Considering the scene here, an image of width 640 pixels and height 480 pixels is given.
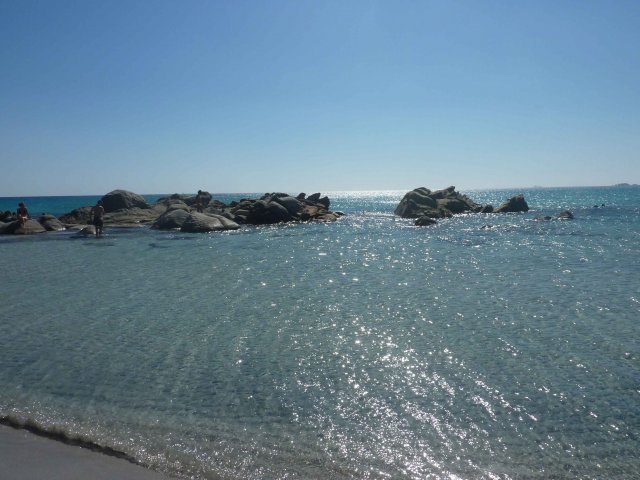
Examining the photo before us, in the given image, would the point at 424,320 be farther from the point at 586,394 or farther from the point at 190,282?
the point at 190,282

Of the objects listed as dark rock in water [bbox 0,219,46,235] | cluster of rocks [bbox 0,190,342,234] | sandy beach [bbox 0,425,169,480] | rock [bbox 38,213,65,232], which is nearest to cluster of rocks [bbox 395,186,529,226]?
cluster of rocks [bbox 0,190,342,234]

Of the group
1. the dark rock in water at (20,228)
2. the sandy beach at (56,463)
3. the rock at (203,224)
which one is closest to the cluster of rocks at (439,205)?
the rock at (203,224)

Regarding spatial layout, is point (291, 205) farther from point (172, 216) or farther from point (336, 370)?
point (336, 370)

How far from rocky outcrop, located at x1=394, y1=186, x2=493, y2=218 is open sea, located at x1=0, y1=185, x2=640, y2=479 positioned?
4012cm

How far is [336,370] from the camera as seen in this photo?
30.3 ft

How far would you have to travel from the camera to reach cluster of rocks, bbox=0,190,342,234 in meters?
41.6

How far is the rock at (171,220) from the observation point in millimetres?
43062

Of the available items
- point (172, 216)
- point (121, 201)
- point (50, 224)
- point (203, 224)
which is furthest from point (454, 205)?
point (50, 224)

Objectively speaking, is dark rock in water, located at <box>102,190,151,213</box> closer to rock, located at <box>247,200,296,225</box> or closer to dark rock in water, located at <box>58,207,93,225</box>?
dark rock in water, located at <box>58,207,93,225</box>

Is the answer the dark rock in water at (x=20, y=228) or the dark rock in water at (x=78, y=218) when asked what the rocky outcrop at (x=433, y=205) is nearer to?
the dark rock in water at (x=78, y=218)

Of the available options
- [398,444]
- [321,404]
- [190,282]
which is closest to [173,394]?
[321,404]

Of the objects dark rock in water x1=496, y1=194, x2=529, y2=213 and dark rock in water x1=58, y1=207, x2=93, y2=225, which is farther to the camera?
dark rock in water x1=496, y1=194, x2=529, y2=213

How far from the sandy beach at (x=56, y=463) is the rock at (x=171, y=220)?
37.3 metres

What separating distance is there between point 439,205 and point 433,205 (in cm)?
113
